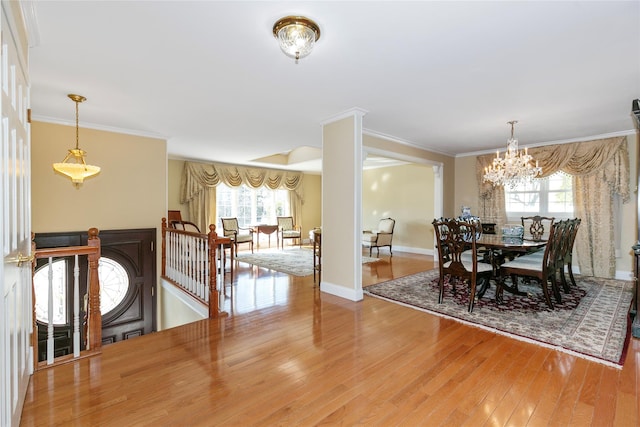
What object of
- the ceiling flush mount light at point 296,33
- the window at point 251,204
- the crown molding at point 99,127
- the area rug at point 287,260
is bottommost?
the area rug at point 287,260

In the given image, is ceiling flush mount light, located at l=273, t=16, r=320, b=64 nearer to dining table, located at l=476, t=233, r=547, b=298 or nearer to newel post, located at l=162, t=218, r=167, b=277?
dining table, located at l=476, t=233, r=547, b=298

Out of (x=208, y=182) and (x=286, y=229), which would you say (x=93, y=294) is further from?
(x=286, y=229)

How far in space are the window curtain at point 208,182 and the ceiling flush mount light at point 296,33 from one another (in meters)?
6.20

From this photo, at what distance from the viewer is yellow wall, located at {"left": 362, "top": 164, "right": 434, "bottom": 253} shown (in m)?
7.65

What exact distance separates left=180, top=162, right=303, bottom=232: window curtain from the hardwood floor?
16.9 feet

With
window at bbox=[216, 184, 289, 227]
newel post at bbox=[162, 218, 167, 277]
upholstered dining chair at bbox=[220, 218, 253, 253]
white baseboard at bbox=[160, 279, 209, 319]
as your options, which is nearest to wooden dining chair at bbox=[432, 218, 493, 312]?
white baseboard at bbox=[160, 279, 209, 319]

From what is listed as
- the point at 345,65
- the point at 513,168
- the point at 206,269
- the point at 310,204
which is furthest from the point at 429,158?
the point at 310,204

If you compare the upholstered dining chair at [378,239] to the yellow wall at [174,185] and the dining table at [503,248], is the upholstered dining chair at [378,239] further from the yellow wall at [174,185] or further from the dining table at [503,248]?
the yellow wall at [174,185]

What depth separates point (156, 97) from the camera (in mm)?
3375

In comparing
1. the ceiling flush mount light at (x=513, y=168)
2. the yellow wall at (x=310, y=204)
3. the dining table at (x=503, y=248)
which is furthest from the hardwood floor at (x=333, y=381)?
the yellow wall at (x=310, y=204)

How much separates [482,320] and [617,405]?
128cm

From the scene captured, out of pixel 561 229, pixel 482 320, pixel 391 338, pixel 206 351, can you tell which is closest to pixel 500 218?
pixel 561 229

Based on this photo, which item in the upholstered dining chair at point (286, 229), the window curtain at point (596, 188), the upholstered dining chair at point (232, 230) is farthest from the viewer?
the upholstered dining chair at point (286, 229)

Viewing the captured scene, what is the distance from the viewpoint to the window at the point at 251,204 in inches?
335
